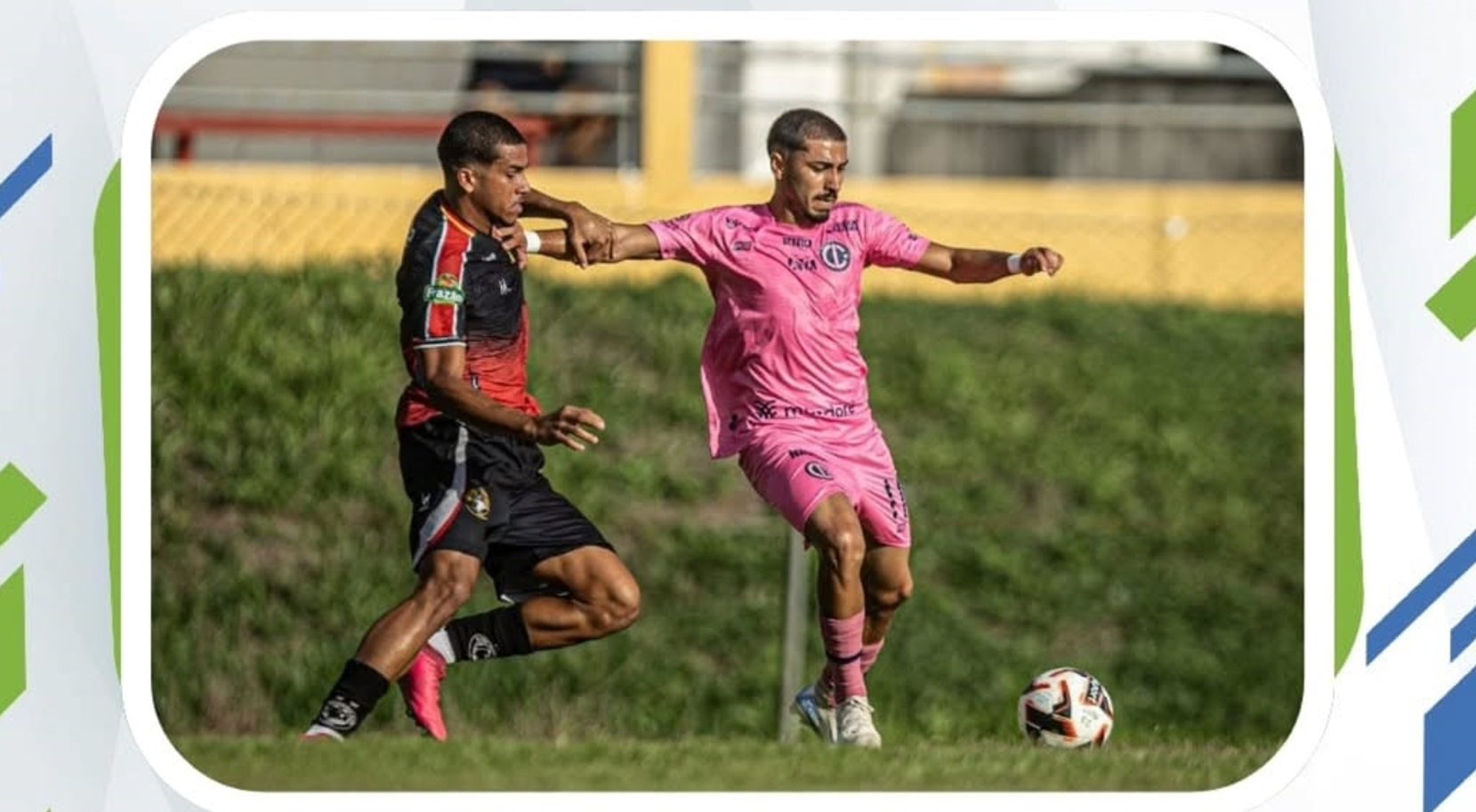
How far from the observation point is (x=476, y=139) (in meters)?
8.00

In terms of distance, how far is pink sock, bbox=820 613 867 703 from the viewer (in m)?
8.33

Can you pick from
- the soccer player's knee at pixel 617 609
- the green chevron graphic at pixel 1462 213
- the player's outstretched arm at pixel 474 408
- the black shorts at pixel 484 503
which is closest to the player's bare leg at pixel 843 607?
Result: the soccer player's knee at pixel 617 609

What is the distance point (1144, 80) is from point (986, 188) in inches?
124

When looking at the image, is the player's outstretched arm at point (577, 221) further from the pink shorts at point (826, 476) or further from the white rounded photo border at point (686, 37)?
the white rounded photo border at point (686, 37)

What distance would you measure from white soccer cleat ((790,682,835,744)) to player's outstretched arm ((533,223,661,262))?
145cm

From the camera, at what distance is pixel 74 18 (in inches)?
278

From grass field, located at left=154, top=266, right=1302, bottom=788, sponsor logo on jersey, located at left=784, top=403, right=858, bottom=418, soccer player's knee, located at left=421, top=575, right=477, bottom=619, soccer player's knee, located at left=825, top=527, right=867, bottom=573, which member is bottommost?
grass field, located at left=154, top=266, right=1302, bottom=788

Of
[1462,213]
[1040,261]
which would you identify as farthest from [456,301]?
[1462,213]

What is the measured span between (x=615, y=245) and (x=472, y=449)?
0.80m

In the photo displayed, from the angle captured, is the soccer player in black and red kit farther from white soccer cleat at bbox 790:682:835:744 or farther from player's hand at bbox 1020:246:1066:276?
player's hand at bbox 1020:246:1066:276

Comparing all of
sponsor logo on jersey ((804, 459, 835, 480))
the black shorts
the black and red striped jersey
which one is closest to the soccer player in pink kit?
sponsor logo on jersey ((804, 459, 835, 480))

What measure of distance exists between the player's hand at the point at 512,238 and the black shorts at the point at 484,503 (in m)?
0.54

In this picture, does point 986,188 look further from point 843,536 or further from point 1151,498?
point 843,536

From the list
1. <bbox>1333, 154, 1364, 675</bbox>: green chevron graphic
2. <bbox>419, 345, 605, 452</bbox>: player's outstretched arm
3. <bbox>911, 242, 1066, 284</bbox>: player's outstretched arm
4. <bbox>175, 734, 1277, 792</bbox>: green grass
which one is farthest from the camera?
<bbox>911, 242, 1066, 284</bbox>: player's outstretched arm
